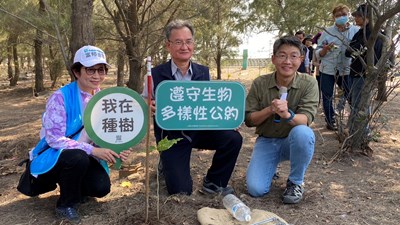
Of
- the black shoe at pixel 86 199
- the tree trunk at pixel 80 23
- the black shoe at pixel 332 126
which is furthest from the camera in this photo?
the black shoe at pixel 332 126

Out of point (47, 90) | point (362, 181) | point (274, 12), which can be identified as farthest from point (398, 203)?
point (47, 90)

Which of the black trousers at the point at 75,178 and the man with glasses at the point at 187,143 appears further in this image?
the man with glasses at the point at 187,143

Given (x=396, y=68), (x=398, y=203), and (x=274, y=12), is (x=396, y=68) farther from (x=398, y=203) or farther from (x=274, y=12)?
(x=274, y=12)

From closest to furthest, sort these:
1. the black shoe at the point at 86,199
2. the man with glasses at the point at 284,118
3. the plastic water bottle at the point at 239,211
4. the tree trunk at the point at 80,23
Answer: the plastic water bottle at the point at 239,211 < the man with glasses at the point at 284,118 < the black shoe at the point at 86,199 < the tree trunk at the point at 80,23

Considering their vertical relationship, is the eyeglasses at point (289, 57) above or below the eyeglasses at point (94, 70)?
above

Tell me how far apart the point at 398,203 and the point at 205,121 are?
4.87 ft

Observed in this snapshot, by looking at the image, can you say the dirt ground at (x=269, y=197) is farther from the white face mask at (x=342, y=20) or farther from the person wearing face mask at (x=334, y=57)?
the white face mask at (x=342, y=20)

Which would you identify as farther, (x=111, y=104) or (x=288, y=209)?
(x=288, y=209)

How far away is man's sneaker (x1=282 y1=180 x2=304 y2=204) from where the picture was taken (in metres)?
2.46

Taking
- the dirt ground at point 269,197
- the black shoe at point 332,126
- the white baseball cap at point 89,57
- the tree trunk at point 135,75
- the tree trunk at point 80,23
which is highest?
the tree trunk at point 80,23

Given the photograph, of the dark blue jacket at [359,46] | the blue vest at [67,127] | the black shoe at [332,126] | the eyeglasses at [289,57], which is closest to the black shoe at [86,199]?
the blue vest at [67,127]

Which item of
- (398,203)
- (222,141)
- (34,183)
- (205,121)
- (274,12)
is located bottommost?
(398,203)

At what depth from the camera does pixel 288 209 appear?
2418 mm

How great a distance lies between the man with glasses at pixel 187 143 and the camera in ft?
8.11
